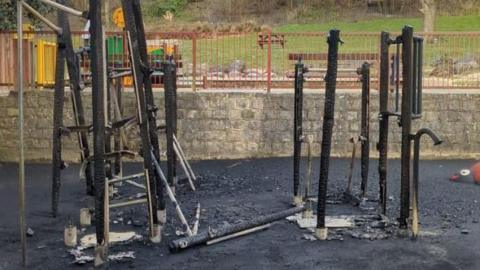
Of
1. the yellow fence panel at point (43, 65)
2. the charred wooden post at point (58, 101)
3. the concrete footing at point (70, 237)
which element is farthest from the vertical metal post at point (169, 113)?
the yellow fence panel at point (43, 65)

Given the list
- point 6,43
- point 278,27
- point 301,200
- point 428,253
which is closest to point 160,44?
point 6,43

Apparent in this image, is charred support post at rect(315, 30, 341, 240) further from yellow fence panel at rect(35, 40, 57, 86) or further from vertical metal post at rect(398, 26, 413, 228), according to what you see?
yellow fence panel at rect(35, 40, 57, 86)

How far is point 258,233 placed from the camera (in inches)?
326

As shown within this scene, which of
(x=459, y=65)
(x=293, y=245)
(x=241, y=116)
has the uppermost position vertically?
(x=459, y=65)

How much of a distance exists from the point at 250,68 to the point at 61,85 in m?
7.25

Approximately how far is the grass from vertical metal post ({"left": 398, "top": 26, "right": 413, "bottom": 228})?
97.3ft

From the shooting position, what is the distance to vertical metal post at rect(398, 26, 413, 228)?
790cm

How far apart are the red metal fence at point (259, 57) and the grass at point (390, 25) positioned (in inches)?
840

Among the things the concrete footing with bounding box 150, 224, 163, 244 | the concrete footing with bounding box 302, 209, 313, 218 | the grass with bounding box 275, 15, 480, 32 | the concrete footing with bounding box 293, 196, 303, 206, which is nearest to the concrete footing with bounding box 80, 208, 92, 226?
the concrete footing with bounding box 150, 224, 163, 244

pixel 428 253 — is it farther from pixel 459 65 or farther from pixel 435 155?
pixel 459 65

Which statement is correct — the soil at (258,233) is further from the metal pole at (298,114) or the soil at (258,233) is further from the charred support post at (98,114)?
the charred support post at (98,114)

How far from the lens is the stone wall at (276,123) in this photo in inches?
566

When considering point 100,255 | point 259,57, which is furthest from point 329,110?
point 259,57

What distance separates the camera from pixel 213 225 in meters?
8.64
